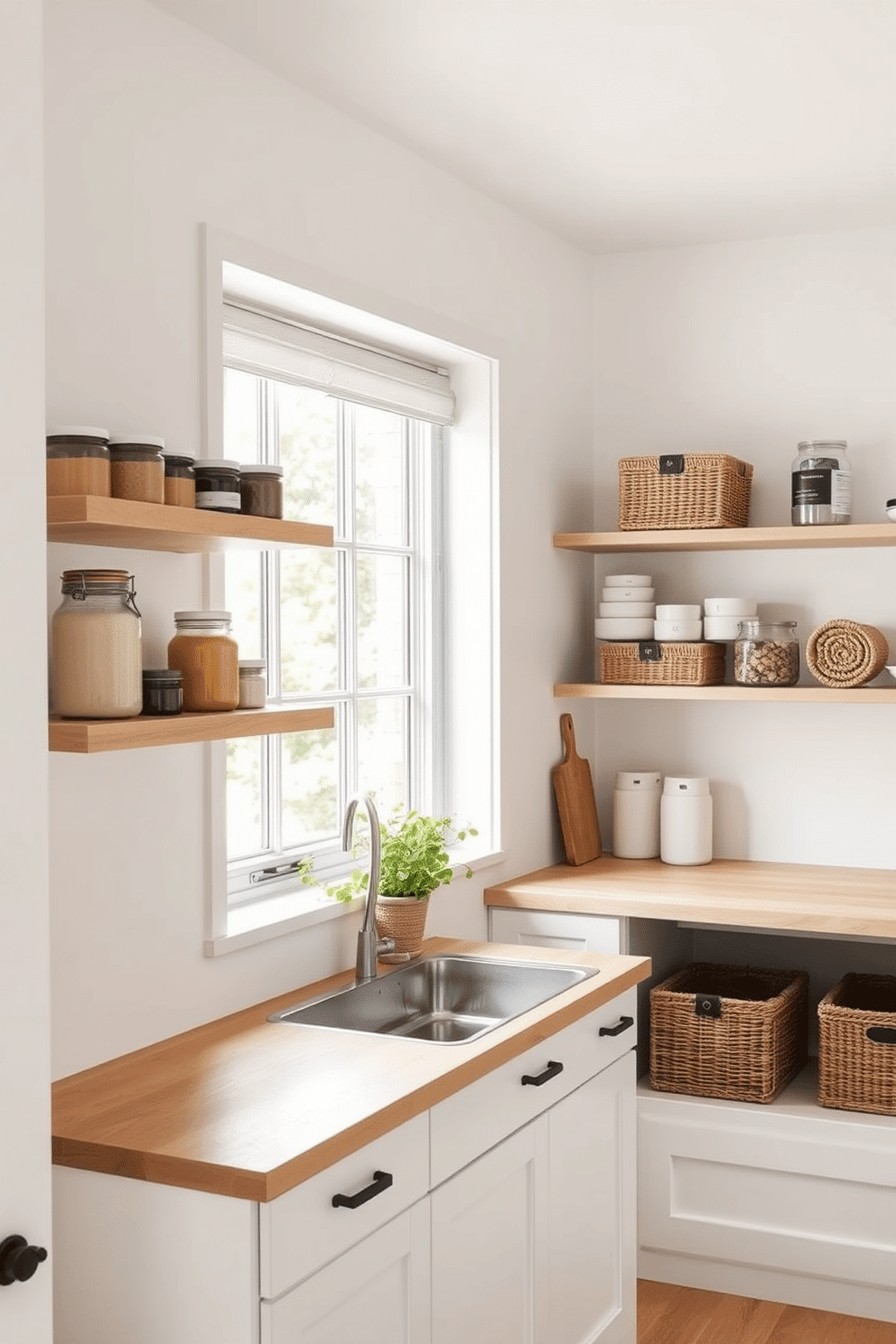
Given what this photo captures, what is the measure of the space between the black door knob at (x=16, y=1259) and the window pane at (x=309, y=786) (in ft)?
5.47

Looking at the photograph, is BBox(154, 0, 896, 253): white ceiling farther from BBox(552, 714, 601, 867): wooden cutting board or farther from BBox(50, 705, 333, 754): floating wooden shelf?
BBox(552, 714, 601, 867): wooden cutting board

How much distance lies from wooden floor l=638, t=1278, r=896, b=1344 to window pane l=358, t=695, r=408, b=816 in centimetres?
130

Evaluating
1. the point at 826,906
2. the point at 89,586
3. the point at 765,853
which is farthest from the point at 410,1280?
the point at 765,853

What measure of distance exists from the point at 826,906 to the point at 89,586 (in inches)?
78.3

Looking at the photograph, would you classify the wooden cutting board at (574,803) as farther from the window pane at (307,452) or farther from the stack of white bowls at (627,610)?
the window pane at (307,452)

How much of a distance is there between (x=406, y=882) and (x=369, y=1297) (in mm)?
1046

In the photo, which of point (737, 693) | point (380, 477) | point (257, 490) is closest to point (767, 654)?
point (737, 693)

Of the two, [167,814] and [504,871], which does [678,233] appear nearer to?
[504,871]

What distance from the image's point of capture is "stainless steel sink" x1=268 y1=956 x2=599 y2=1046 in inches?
109

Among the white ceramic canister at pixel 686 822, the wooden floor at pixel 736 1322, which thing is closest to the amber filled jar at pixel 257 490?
the white ceramic canister at pixel 686 822

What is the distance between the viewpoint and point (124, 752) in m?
2.29

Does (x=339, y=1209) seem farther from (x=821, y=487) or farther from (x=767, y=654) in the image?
(x=821, y=487)

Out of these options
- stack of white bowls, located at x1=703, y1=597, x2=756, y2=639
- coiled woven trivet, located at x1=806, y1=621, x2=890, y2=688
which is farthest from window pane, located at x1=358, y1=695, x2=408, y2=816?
coiled woven trivet, located at x1=806, y1=621, x2=890, y2=688

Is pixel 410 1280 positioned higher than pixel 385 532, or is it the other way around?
pixel 385 532
